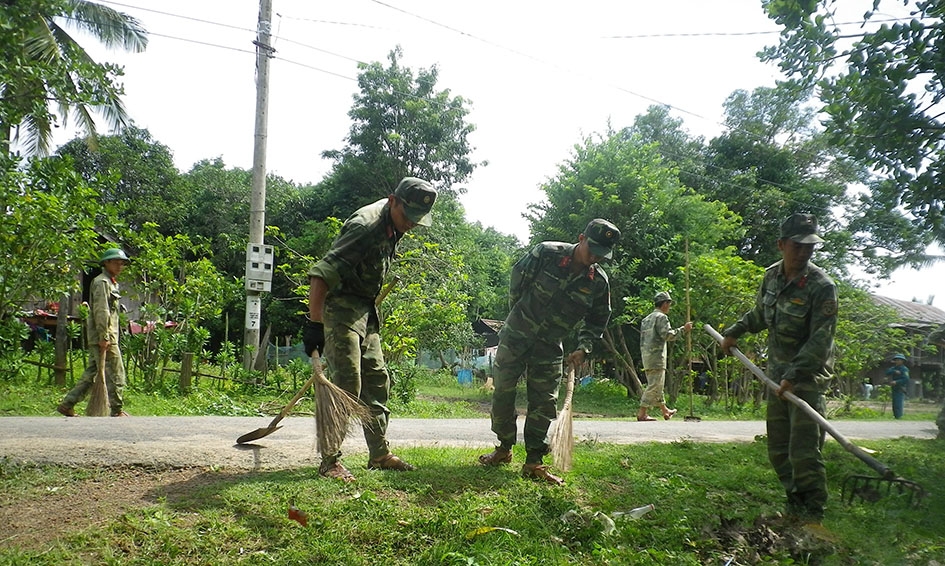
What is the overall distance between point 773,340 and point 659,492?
4.90 feet

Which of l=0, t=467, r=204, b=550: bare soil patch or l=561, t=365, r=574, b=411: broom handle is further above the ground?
l=561, t=365, r=574, b=411: broom handle

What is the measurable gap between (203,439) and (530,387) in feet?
9.41

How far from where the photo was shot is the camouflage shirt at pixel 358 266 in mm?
3922

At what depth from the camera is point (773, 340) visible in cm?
463

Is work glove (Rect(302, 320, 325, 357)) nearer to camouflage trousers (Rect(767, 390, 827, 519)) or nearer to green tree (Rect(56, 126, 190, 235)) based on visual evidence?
camouflage trousers (Rect(767, 390, 827, 519))

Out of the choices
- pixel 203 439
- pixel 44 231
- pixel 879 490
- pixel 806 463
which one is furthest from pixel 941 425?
pixel 44 231

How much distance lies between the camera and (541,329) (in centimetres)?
472

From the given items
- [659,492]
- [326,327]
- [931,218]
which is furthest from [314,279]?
[931,218]

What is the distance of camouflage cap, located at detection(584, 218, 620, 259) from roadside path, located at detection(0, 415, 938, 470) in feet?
7.29

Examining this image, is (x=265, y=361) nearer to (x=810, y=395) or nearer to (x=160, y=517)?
(x=160, y=517)

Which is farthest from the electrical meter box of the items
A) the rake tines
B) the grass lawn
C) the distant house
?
the distant house

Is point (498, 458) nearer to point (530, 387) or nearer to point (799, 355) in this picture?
point (530, 387)

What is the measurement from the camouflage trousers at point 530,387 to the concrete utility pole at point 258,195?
745 centimetres

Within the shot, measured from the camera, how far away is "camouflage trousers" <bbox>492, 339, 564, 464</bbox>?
4.67 m
